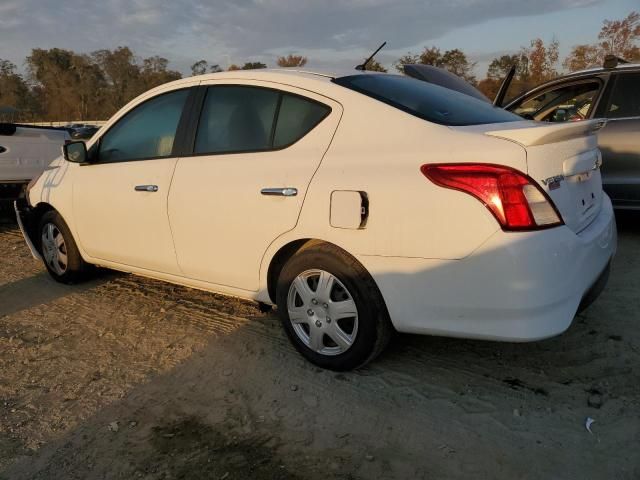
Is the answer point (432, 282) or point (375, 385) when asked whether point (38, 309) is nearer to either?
point (375, 385)

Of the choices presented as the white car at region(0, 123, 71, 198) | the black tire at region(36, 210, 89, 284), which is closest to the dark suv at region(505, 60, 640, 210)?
the black tire at region(36, 210, 89, 284)

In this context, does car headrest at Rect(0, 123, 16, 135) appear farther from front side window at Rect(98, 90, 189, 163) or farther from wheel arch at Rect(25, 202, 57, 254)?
front side window at Rect(98, 90, 189, 163)

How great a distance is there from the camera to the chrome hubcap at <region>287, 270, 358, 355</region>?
2906 millimetres

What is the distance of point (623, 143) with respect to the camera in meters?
5.29

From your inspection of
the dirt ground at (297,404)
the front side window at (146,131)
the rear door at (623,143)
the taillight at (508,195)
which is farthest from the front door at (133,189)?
the rear door at (623,143)

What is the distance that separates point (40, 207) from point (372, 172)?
3508 mm

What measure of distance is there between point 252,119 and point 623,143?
389 centimetres

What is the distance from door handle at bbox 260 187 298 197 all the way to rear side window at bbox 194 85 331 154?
273 millimetres

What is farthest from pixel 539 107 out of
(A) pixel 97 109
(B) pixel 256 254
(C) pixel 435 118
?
(A) pixel 97 109

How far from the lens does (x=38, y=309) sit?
4.29m

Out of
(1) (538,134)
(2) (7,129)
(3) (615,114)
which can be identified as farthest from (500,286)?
(2) (7,129)

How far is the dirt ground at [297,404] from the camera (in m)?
2.33

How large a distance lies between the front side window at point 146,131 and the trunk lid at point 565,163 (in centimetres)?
215

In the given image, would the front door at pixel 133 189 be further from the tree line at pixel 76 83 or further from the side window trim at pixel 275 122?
the tree line at pixel 76 83
